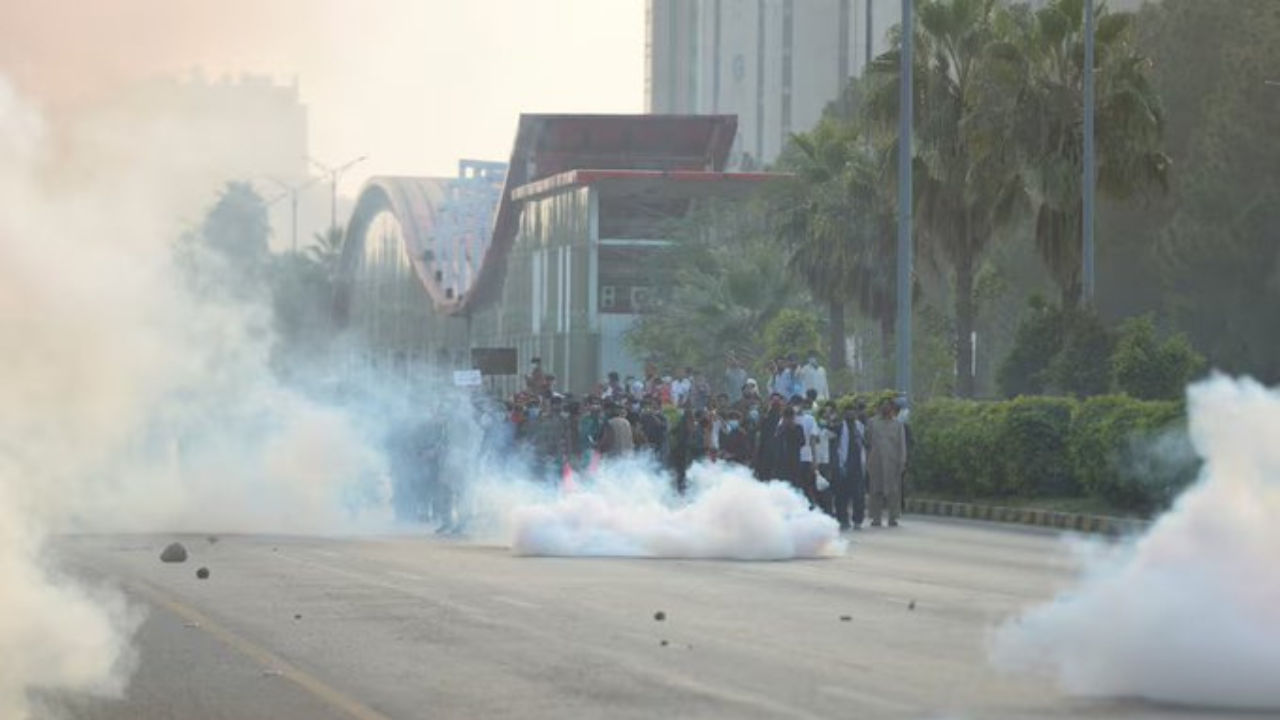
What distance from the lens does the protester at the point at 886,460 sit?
34.2 m

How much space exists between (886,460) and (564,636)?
59.4 ft

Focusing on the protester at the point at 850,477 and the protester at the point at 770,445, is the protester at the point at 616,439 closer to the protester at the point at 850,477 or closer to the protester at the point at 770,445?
the protester at the point at 770,445

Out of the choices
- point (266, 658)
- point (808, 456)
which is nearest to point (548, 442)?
point (808, 456)

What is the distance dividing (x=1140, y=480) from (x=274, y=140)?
15028mm

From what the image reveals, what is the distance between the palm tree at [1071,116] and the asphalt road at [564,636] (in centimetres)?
2089

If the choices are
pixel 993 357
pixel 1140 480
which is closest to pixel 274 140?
pixel 1140 480

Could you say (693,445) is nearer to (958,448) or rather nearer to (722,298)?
(958,448)

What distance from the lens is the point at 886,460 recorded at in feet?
112

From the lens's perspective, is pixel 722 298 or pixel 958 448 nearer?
pixel 958 448

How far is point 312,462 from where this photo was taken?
35.0 meters

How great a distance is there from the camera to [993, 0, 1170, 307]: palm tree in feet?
152

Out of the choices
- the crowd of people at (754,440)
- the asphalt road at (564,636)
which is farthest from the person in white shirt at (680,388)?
the asphalt road at (564,636)

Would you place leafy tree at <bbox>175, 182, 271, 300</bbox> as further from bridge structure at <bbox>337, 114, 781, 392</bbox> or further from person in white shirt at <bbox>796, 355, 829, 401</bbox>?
bridge structure at <bbox>337, 114, 781, 392</bbox>

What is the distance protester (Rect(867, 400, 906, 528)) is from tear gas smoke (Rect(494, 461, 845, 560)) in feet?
23.8
